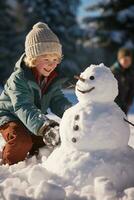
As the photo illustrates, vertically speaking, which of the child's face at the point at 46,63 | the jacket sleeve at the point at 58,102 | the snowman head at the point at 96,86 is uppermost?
the child's face at the point at 46,63

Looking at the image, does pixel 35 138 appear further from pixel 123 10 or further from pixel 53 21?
pixel 53 21

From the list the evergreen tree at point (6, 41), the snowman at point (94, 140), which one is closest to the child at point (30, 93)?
the snowman at point (94, 140)

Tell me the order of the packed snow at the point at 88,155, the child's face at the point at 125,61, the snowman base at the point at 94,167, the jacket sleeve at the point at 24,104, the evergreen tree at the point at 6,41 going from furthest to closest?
the evergreen tree at the point at 6,41, the child's face at the point at 125,61, the jacket sleeve at the point at 24,104, the snowman base at the point at 94,167, the packed snow at the point at 88,155

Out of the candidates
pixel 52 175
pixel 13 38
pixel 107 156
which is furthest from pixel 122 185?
pixel 13 38

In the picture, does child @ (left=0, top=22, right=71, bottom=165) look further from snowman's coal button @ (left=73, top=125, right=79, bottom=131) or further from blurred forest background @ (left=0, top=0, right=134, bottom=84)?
blurred forest background @ (left=0, top=0, right=134, bottom=84)

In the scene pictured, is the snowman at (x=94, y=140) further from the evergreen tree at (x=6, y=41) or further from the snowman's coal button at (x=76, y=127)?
the evergreen tree at (x=6, y=41)

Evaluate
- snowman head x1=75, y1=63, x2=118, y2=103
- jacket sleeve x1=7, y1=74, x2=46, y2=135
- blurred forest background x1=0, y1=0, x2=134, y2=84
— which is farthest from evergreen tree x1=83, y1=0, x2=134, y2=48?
snowman head x1=75, y1=63, x2=118, y2=103

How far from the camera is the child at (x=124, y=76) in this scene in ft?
23.7

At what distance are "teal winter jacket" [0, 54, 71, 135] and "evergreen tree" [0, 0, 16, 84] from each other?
18996 mm

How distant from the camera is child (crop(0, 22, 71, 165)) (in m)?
3.37

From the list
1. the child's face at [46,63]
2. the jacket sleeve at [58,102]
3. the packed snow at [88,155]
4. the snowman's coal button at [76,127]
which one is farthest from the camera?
the jacket sleeve at [58,102]

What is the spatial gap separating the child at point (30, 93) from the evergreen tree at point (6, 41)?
62.5 feet

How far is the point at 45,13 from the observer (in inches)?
983

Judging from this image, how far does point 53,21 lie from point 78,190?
22846mm
